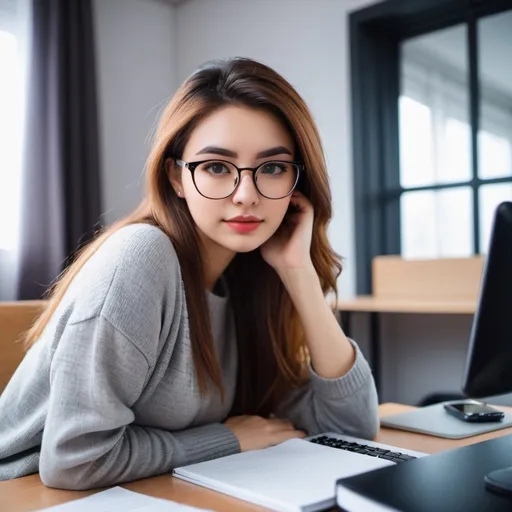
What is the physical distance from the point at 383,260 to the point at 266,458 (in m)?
2.33

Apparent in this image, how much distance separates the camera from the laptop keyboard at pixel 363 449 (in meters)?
0.87

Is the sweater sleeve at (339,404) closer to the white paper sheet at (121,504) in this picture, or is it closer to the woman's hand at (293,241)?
the woman's hand at (293,241)

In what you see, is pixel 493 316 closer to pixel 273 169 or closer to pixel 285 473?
pixel 285 473

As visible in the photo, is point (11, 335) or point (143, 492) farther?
point (11, 335)

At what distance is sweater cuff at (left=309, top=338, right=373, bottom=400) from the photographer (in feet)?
3.71

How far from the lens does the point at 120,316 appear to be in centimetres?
86

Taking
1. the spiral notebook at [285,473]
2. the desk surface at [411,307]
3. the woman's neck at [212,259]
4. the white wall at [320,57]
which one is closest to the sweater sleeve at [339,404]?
the spiral notebook at [285,473]

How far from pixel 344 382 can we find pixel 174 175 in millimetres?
463

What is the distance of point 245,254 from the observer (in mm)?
1334

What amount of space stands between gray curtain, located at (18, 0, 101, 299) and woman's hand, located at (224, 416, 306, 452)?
2.34m

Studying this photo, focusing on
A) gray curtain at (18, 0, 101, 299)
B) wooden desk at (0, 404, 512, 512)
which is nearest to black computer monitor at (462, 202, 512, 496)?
wooden desk at (0, 404, 512, 512)

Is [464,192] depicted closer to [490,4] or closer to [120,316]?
[490,4]

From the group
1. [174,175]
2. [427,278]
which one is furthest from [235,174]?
[427,278]

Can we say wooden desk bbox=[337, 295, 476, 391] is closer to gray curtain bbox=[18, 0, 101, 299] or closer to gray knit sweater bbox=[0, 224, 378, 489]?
gray knit sweater bbox=[0, 224, 378, 489]
